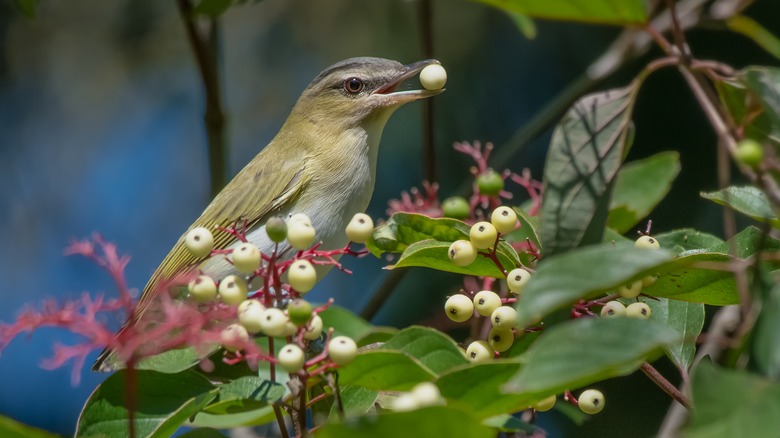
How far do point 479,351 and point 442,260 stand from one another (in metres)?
0.22

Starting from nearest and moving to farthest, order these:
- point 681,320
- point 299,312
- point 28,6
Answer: point 299,312 < point 681,320 < point 28,6

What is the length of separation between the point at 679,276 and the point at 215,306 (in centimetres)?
93

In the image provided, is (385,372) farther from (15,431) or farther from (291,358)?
(15,431)

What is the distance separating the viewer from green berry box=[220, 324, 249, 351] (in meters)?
1.67

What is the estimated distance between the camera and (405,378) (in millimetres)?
1681

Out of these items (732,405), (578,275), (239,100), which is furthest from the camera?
(239,100)

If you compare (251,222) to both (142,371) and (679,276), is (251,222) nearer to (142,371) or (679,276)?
(142,371)

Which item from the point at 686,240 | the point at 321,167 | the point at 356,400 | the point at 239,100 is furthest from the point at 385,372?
the point at 239,100

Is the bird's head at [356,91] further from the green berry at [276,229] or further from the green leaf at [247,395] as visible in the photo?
the green leaf at [247,395]

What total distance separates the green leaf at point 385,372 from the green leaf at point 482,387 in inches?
2.8

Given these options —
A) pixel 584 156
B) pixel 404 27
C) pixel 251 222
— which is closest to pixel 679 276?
pixel 584 156

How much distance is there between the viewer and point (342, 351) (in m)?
1.62

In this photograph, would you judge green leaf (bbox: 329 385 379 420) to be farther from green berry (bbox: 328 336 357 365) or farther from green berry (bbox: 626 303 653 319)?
green berry (bbox: 626 303 653 319)

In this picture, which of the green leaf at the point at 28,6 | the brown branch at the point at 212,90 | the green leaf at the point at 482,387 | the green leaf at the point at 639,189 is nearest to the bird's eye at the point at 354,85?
the brown branch at the point at 212,90
